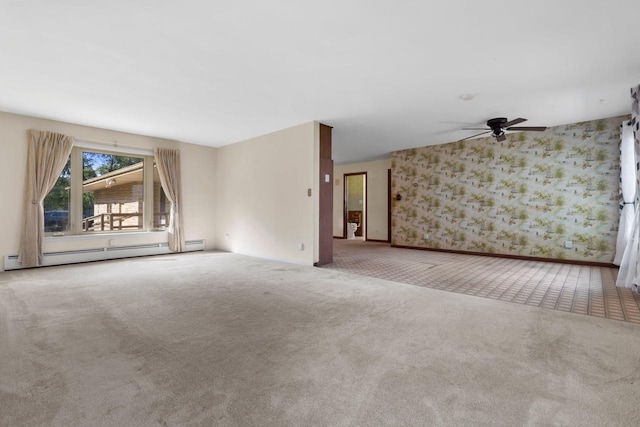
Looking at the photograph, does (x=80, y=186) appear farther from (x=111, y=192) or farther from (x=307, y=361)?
(x=307, y=361)

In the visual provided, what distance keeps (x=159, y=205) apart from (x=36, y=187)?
6.94 ft

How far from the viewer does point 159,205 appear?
6934mm

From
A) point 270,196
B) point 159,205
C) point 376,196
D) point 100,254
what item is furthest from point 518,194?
point 100,254

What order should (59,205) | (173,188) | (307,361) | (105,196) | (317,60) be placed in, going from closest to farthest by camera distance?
1. (307,361)
2. (317,60)
3. (59,205)
4. (105,196)
5. (173,188)

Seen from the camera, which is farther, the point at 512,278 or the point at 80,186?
the point at 80,186

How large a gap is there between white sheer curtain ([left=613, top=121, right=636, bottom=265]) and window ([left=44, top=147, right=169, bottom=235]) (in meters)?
8.89

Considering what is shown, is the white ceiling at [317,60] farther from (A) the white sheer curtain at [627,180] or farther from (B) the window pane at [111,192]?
(B) the window pane at [111,192]

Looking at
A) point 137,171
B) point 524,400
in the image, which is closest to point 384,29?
point 524,400

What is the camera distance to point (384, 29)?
108 inches

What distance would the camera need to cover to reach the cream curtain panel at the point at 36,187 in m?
5.16

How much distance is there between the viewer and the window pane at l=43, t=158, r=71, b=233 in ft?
18.1

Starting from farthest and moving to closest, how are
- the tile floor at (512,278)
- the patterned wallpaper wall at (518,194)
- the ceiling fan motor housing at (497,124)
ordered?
the patterned wallpaper wall at (518,194) < the ceiling fan motor housing at (497,124) < the tile floor at (512,278)

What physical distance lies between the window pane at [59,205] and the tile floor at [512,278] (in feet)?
16.8

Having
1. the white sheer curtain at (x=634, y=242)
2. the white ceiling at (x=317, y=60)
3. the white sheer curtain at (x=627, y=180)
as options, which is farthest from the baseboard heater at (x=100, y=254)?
the white sheer curtain at (x=627, y=180)
